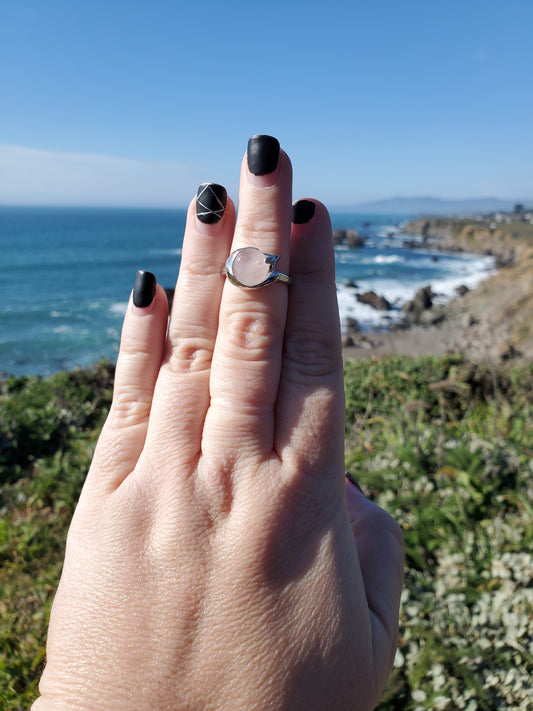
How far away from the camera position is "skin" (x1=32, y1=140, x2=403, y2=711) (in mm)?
1270

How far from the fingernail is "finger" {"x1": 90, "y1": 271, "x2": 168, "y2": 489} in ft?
1.68

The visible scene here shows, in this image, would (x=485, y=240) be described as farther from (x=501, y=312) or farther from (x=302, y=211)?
(x=302, y=211)

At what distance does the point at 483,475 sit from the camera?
3.27 metres

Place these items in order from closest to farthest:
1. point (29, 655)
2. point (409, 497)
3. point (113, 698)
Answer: point (113, 698), point (29, 655), point (409, 497)

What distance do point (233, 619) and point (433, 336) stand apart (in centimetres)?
2993

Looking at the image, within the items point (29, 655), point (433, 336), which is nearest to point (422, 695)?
point (29, 655)

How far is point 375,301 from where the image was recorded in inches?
1474

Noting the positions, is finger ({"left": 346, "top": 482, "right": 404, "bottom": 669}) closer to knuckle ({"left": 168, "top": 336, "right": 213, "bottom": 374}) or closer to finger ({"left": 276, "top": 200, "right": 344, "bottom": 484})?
finger ({"left": 276, "top": 200, "right": 344, "bottom": 484})

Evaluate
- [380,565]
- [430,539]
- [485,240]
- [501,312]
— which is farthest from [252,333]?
[485,240]

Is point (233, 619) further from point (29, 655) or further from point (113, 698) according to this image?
point (29, 655)

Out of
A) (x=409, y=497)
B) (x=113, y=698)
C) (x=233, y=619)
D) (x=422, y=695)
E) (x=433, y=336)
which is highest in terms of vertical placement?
(x=233, y=619)

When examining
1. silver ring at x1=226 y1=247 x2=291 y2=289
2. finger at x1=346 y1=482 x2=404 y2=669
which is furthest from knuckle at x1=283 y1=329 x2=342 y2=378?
finger at x1=346 y1=482 x2=404 y2=669

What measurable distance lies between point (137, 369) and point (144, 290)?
0.94 ft

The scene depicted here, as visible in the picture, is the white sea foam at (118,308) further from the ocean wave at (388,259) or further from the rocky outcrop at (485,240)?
the rocky outcrop at (485,240)
